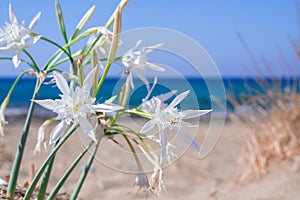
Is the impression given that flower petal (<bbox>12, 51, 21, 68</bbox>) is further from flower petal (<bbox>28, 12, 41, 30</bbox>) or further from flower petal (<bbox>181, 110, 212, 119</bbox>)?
flower petal (<bbox>181, 110, 212, 119</bbox>)

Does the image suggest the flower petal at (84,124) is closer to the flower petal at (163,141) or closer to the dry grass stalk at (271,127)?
the flower petal at (163,141)

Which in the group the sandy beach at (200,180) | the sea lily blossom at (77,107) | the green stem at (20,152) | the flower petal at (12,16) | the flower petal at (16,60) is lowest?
the sandy beach at (200,180)

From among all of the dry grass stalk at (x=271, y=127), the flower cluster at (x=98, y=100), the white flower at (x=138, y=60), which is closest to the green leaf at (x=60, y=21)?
the flower cluster at (x=98, y=100)

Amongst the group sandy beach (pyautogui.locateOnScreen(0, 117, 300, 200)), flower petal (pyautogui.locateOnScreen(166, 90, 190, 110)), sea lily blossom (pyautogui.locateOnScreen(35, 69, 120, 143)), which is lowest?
sandy beach (pyautogui.locateOnScreen(0, 117, 300, 200))

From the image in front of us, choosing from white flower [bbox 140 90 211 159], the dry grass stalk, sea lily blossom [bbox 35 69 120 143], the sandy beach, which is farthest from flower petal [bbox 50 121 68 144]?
the dry grass stalk

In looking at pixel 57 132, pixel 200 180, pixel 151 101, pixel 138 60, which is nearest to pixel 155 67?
pixel 138 60

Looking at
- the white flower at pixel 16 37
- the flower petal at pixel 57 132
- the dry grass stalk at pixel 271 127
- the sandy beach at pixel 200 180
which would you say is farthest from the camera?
the dry grass stalk at pixel 271 127

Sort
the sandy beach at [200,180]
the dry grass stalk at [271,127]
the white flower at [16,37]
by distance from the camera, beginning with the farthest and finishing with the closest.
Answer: the dry grass stalk at [271,127] → the sandy beach at [200,180] → the white flower at [16,37]

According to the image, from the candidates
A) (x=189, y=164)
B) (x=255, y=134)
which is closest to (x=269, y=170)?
(x=255, y=134)
